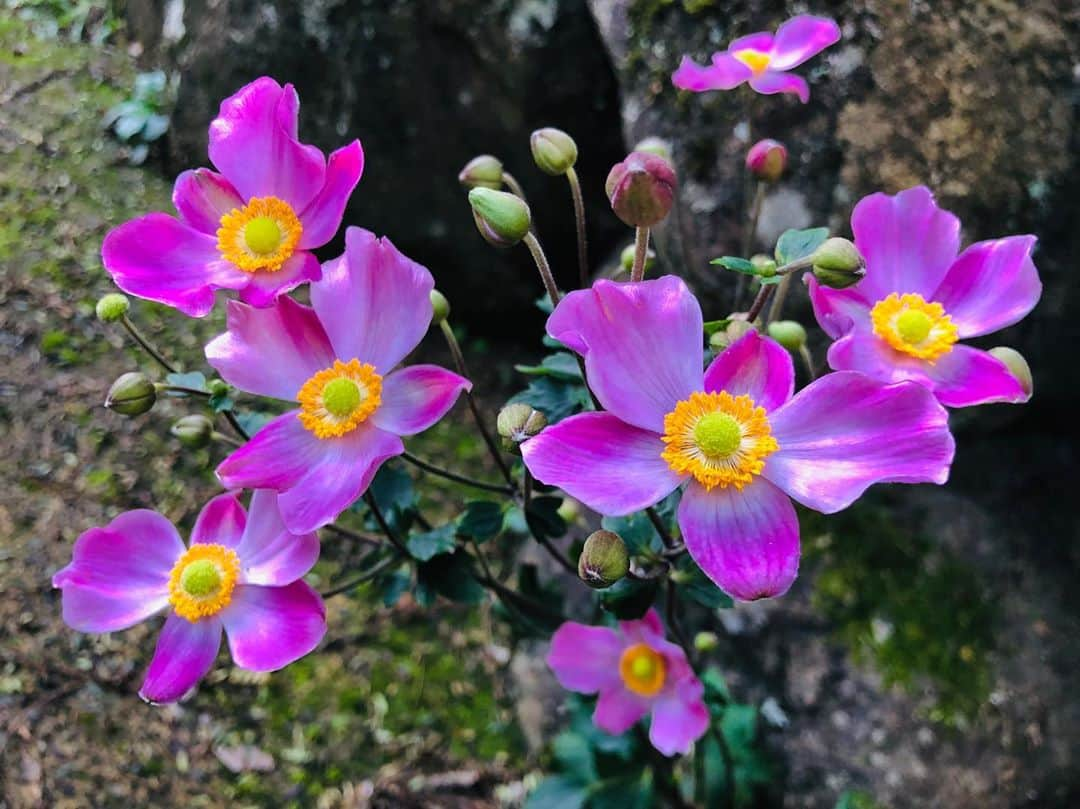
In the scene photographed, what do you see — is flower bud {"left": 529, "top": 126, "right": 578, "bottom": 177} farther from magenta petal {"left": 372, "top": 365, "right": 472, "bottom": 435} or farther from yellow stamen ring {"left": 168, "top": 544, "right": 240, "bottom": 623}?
yellow stamen ring {"left": 168, "top": 544, "right": 240, "bottom": 623}

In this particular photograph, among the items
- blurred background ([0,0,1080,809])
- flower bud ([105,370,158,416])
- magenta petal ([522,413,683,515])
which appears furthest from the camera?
blurred background ([0,0,1080,809])

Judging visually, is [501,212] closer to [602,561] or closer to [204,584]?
[602,561]

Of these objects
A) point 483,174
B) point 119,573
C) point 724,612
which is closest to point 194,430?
point 119,573

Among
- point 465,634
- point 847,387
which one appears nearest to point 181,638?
point 847,387

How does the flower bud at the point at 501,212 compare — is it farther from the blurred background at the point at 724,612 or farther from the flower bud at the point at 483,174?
the blurred background at the point at 724,612

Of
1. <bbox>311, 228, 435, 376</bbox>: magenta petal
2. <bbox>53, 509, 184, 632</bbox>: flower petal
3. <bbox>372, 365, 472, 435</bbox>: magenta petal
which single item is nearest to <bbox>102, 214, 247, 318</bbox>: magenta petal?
<bbox>311, 228, 435, 376</bbox>: magenta petal

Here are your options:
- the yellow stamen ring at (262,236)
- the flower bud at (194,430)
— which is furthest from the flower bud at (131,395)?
the yellow stamen ring at (262,236)
